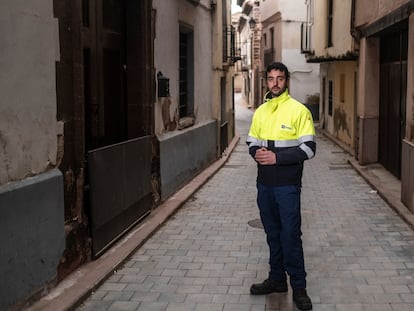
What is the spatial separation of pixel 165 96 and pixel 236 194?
2.37 metres

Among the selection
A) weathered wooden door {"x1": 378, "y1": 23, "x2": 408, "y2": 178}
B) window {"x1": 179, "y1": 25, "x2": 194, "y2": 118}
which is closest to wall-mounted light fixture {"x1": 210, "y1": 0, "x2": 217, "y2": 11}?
window {"x1": 179, "y1": 25, "x2": 194, "y2": 118}

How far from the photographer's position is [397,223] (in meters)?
7.43

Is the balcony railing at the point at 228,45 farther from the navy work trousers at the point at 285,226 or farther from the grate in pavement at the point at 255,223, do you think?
the navy work trousers at the point at 285,226

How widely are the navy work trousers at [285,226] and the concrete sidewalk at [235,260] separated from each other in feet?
1.03

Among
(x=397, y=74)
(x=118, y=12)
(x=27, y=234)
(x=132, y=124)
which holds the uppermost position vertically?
(x=118, y=12)

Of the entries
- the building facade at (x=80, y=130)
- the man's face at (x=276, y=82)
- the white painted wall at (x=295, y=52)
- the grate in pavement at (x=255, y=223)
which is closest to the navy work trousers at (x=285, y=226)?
the man's face at (x=276, y=82)

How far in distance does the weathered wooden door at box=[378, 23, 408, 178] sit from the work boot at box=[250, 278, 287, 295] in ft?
20.4

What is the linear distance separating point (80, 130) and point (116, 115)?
2011mm

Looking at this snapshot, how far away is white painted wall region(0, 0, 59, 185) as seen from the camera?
3.97 m

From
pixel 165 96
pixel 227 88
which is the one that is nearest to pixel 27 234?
pixel 165 96

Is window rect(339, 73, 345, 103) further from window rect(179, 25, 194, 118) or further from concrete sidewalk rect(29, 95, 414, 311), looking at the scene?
concrete sidewalk rect(29, 95, 414, 311)

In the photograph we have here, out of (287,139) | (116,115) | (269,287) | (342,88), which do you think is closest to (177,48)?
(116,115)

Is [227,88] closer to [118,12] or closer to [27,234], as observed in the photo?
[118,12]

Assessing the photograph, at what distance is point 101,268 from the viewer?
538 centimetres
